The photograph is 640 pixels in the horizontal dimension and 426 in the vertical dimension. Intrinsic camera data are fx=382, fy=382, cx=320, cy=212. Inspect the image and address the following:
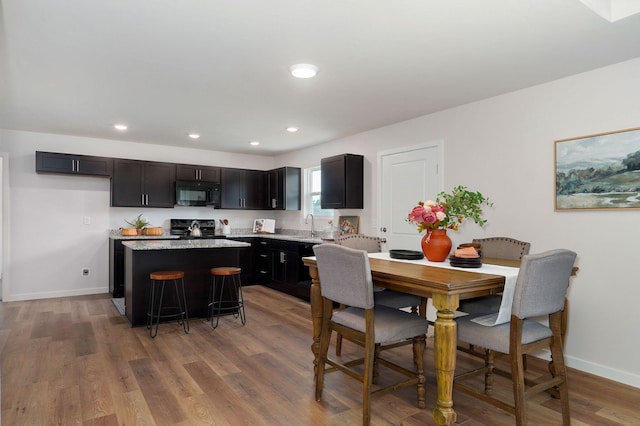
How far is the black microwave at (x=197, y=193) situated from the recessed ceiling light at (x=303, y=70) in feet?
12.1

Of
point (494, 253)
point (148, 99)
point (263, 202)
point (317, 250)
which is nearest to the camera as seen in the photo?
point (317, 250)

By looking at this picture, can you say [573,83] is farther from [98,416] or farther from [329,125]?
[98,416]

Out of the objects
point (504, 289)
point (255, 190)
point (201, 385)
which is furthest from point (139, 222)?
point (504, 289)

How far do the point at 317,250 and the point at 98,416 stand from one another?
162cm

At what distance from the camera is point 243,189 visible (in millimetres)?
6777

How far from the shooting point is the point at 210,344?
352cm

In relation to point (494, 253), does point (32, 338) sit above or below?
below

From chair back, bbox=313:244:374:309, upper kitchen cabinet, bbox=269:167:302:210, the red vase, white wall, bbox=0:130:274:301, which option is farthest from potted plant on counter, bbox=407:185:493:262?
white wall, bbox=0:130:274:301

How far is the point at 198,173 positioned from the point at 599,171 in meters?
5.36

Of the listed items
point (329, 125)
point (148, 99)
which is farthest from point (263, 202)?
point (148, 99)

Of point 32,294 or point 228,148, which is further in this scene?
point 228,148

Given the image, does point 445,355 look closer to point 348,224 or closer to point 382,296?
point 382,296

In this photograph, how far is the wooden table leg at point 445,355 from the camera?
1947mm

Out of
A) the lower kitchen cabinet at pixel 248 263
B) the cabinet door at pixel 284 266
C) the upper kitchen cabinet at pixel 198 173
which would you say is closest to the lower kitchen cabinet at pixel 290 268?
the cabinet door at pixel 284 266
